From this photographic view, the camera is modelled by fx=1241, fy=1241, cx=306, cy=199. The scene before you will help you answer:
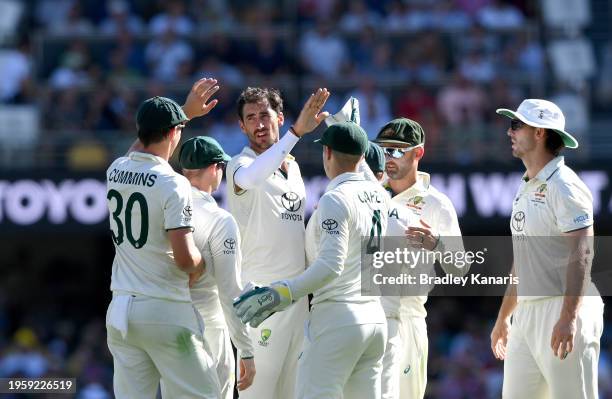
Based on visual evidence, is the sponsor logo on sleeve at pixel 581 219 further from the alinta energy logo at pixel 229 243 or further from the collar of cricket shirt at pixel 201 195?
the collar of cricket shirt at pixel 201 195

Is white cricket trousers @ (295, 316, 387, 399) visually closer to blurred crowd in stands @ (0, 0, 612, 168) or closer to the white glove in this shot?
the white glove

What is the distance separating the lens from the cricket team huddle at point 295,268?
6.15 m

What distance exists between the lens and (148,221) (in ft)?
20.1

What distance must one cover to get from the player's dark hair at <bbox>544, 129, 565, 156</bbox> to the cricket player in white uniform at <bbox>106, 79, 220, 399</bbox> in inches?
81.5

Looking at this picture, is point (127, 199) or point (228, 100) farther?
point (228, 100)

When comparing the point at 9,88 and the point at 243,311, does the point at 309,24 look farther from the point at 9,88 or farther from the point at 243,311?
the point at 243,311

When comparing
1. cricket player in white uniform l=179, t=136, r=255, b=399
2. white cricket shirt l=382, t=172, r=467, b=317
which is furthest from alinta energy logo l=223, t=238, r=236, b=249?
white cricket shirt l=382, t=172, r=467, b=317

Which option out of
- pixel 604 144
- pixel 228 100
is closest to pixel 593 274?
pixel 604 144

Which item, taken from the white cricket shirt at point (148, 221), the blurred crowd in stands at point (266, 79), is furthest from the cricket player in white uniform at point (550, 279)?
the blurred crowd in stands at point (266, 79)

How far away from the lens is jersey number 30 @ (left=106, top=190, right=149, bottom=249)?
20.1 feet

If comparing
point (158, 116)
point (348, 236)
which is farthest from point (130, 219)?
point (348, 236)

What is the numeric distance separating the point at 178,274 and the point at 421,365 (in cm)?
181

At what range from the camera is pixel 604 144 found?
14.0m

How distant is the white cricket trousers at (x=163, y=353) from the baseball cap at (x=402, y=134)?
185cm
